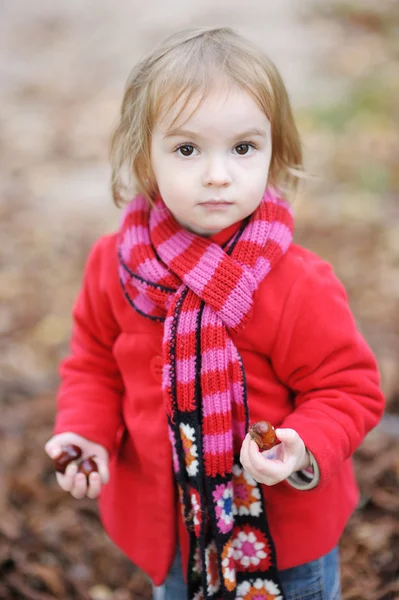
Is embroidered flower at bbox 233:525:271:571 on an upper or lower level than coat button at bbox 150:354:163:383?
lower

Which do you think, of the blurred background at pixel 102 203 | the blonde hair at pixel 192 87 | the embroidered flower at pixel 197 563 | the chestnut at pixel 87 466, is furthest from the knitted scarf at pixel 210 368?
the blurred background at pixel 102 203

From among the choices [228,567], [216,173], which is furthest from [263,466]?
[216,173]

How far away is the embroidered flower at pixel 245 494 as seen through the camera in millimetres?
1516

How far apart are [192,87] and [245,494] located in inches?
32.6

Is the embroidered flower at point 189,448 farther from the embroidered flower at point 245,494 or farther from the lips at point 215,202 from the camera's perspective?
the lips at point 215,202

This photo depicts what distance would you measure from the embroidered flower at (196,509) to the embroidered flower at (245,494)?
3.5 inches

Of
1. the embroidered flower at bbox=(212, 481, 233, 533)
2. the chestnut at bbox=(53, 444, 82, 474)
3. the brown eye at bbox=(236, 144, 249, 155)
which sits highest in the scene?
the brown eye at bbox=(236, 144, 249, 155)

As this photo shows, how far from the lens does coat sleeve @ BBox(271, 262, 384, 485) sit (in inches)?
55.6

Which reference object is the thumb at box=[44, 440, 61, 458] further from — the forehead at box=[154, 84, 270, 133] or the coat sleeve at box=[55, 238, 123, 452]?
the forehead at box=[154, 84, 270, 133]

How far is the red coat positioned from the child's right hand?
2 cm

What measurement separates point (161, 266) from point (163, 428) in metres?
0.36

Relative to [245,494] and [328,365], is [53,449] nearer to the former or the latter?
[245,494]

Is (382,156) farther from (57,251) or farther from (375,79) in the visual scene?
(57,251)

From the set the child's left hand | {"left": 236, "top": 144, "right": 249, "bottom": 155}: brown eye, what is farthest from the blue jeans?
{"left": 236, "top": 144, "right": 249, "bottom": 155}: brown eye
